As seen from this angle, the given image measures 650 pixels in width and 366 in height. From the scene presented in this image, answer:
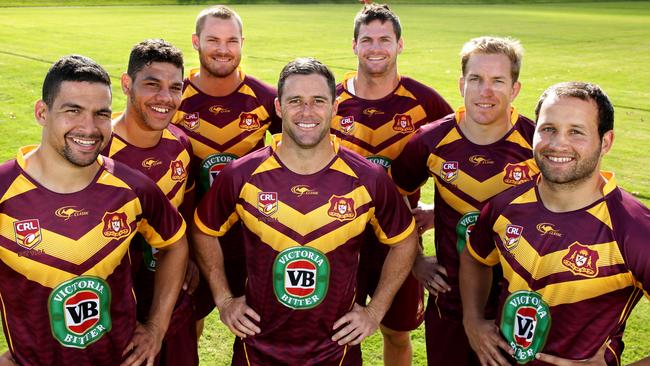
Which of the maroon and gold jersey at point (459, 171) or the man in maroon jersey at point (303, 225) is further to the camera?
the maroon and gold jersey at point (459, 171)

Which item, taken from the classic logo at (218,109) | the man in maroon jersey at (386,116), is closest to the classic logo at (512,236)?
the man in maroon jersey at (386,116)

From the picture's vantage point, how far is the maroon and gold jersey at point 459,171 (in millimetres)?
4250

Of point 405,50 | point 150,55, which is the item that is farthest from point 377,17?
point 405,50

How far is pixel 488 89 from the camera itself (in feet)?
13.7

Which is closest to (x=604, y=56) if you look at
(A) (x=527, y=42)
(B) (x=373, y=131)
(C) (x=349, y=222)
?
(A) (x=527, y=42)

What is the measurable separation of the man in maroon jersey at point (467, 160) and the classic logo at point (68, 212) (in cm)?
217

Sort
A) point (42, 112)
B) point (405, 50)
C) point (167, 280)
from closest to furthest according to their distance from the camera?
point (42, 112), point (167, 280), point (405, 50)

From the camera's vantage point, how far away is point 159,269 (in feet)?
12.8

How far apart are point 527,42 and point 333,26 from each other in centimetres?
917

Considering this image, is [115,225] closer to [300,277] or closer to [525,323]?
[300,277]

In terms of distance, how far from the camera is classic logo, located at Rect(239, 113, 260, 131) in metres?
5.28

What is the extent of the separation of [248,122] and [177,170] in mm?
1054

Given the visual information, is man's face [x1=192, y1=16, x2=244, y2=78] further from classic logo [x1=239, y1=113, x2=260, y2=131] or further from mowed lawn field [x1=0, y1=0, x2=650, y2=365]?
mowed lawn field [x1=0, y1=0, x2=650, y2=365]

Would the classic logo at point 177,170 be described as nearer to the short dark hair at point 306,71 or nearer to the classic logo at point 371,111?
the short dark hair at point 306,71
